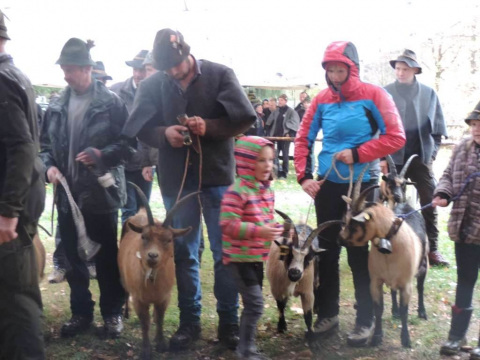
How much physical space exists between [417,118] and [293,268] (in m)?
2.99

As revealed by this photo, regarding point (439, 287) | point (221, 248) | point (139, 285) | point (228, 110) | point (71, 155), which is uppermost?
point (228, 110)

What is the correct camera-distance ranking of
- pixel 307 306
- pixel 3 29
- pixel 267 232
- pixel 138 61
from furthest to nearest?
pixel 138 61, pixel 307 306, pixel 267 232, pixel 3 29

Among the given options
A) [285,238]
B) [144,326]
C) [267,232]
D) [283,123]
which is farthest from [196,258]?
[283,123]

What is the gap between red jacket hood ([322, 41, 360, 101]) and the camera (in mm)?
4379

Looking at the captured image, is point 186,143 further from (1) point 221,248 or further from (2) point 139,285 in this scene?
(2) point 139,285

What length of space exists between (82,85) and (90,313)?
2045 mm

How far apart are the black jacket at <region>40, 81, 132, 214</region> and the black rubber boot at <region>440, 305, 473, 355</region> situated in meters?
3.07

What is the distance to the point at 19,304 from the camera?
10.9ft

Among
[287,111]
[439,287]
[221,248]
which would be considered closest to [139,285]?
[221,248]

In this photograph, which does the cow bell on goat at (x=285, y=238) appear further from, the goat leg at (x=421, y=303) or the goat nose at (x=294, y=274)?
the goat leg at (x=421, y=303)

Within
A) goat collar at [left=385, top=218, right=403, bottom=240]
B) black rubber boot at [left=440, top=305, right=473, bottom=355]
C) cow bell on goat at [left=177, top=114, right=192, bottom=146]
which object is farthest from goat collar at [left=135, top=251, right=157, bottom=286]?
black rubber boot at [left=440, top=305, right=473, bottom=355]

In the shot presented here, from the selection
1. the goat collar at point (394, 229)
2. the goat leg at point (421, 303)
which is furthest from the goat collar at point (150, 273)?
the goat leg at point (421, 303)

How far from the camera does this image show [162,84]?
4.61 meters

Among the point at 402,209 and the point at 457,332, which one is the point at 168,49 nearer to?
the point at 402,209
